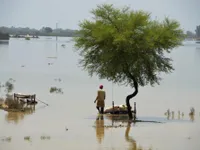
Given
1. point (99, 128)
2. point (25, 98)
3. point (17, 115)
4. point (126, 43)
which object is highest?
point (126, 43)

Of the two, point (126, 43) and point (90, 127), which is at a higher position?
point (126, 43)

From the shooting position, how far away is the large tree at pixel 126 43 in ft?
83.5

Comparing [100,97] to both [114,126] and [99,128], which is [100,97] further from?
[99,128]

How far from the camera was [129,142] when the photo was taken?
19047 mm

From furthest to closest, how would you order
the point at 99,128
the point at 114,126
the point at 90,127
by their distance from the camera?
the point at 114,126 → the point at 90,127 → the point at 99,128

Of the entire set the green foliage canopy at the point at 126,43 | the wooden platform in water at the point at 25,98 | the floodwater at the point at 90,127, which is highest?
the green foliage canopy at the point at 126,43

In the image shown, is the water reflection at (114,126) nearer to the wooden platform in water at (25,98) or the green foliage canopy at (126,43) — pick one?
the green foliage canopy at (126,43)

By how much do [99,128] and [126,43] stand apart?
15.2ft

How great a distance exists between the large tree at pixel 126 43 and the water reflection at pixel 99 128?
134 centimetres

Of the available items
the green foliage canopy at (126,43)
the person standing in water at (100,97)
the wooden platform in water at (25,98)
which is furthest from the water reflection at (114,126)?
→ the wooden platform in water at (25,98)

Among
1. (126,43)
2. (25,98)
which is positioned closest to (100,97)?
(126,43)

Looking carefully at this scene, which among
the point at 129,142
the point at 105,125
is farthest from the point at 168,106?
the point at 129,142

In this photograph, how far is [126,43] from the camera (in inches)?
991

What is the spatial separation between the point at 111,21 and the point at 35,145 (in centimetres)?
953
